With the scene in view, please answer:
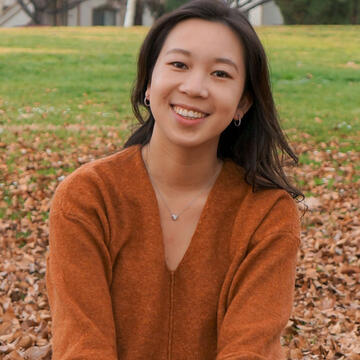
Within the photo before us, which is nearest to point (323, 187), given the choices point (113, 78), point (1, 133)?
point (1, 133)

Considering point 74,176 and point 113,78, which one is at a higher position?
point 74,176

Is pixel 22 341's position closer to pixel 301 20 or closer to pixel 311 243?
pixel 311 243

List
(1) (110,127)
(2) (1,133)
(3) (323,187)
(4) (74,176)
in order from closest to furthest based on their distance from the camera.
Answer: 1. (4) (74,176)
2. (3) (323,187)
3. (2) (1,133)
4. (1) (110,127)

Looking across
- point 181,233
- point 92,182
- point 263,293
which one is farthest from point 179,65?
point 263,293

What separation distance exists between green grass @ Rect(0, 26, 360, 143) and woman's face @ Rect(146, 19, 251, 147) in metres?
6.61

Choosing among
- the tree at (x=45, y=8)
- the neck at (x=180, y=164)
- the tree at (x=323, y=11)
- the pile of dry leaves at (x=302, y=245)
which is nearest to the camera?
the neck at (x=180, y=164)

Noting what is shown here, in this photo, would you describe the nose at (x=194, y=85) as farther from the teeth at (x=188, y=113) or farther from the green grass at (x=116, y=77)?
the green grass at (x=116, y=77)

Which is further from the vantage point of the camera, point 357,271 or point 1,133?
point 1,133

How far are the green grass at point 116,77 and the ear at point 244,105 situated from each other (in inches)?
257

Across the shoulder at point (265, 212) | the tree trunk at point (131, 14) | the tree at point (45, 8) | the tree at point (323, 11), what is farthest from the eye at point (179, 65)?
the tree at point (45, 8)

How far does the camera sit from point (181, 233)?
2713mm

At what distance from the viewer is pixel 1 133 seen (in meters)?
8.95

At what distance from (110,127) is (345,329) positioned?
575cm

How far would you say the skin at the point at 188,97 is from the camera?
2.55m
